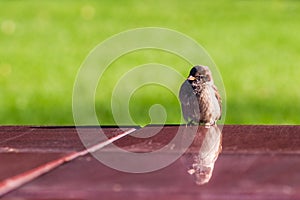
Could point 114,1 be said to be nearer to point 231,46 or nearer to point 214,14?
point 214,14

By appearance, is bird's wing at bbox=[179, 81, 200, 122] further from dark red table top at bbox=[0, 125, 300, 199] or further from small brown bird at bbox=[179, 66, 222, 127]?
dark red table top at bbox=[0, 125, 300, 199]

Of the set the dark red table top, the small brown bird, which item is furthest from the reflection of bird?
the small brown bird

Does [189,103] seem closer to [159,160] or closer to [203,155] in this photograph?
[203,155]

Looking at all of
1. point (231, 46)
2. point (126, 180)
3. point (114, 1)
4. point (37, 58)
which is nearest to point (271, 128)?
point (126, 180)

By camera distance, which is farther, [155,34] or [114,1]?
[114,1]

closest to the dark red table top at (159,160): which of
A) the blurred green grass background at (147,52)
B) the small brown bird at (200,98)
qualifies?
the small brown bird at (200,98)
